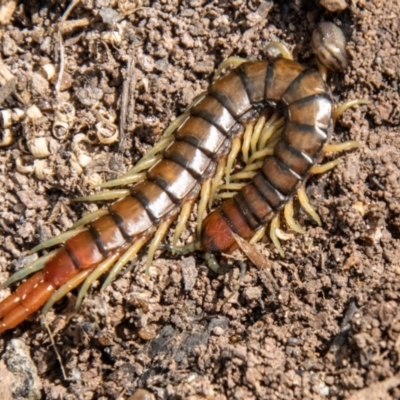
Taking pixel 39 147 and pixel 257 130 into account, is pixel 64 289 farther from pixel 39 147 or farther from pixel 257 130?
pixel 257 130

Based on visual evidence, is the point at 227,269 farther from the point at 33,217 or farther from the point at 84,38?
the point at 84,38

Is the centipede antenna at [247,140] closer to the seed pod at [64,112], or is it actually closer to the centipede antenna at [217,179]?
the centipede antenna at [217,179]

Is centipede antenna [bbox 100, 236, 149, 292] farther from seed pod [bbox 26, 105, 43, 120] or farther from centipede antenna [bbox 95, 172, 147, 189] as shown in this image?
seed pod [bbox 26, 105, 43, 120]

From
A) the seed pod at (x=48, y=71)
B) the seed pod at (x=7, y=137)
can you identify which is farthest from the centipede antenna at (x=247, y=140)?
the seed pod at (x=7, y=137)

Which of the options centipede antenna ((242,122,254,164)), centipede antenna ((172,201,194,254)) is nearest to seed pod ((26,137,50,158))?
centipede antenna ((172,201,194,254))

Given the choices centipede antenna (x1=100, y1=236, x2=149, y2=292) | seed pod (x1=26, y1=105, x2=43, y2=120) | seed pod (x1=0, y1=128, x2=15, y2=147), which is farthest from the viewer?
seed pod (x1=0, y1=128, x2=15, y2=147)

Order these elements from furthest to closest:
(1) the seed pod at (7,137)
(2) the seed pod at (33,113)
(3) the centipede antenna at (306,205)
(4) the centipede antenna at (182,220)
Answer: (1) the seed pod at (7,137) → (2) the seed pod at (33,113) → (4) the centipede antenna at (182,220) → (3) the centipede antenna at (306,205)

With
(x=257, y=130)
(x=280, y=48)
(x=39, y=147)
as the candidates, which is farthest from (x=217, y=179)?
(x=39, y=147)
